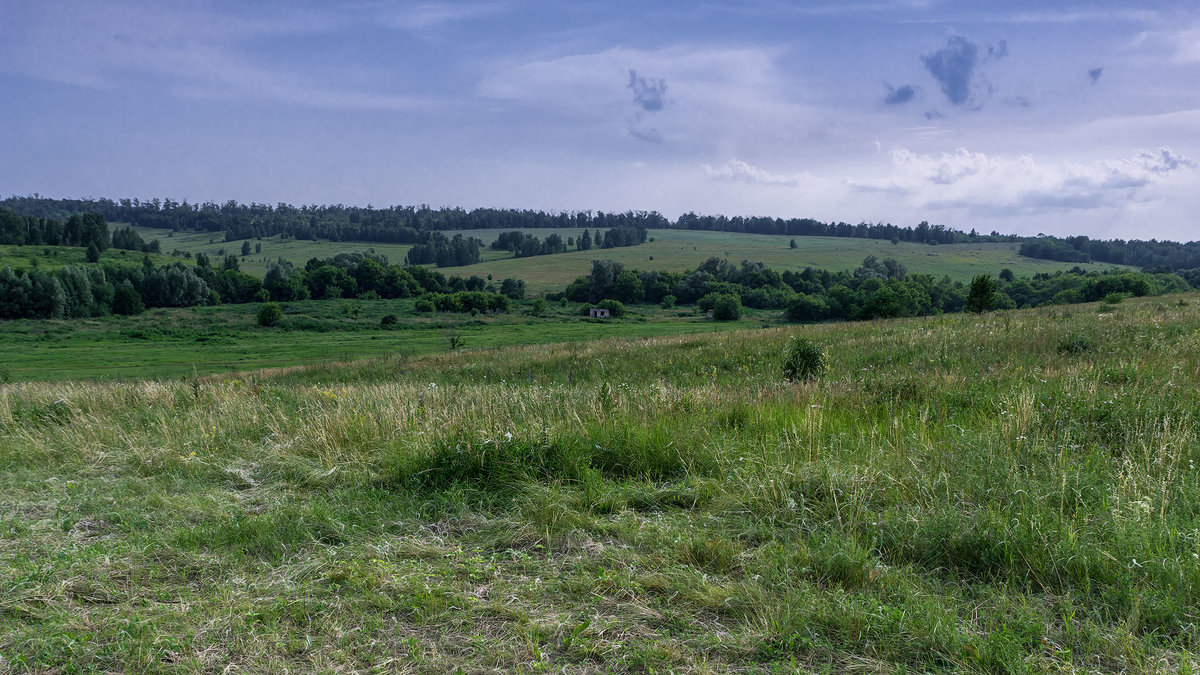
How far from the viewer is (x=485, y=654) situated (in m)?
3.15

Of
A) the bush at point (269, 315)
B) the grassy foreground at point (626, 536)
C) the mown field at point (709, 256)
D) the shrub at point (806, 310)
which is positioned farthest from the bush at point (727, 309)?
the grassy foreground at point (626, 536)

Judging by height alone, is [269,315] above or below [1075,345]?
below

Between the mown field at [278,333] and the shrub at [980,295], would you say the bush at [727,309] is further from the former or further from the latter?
the shrub at [980,295]

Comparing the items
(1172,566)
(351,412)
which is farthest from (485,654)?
(351,412)

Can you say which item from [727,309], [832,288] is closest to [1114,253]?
[832,288]

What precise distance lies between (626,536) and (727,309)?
104m

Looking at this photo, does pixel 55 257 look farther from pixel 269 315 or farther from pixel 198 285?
pixel 269 315

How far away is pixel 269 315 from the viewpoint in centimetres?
10119

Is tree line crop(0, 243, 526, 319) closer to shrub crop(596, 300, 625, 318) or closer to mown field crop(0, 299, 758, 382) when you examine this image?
mown field crop(0, 299, 758, 382)

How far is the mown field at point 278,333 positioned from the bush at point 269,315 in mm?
1146

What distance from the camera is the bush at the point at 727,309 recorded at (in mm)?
106125

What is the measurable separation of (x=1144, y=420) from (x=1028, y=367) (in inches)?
171

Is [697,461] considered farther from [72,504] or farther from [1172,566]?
[72,504]

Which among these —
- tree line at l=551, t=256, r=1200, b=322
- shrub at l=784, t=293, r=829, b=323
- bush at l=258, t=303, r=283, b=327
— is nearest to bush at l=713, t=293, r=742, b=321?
tree line at l=551, t=256, r=1200, b=322
